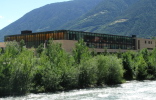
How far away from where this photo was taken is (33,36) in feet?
350

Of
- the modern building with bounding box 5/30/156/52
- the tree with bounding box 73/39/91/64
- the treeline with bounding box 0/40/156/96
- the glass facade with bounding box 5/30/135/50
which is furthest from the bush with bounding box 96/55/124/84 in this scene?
the glass facade with bounding box 5/30/135/50

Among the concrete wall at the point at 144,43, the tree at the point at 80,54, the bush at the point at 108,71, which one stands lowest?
the bush at the point at 108,71

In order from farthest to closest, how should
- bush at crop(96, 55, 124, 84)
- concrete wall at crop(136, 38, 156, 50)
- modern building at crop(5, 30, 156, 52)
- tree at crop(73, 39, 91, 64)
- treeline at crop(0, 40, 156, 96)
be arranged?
concrete wall at crop(136, 38, 156, 50), modern building at crop(5, 30, 156, 52), tree at crop(73, 39, 91, 64), bush at crop(96, 55, 124, 84), treeline at crop(0, 40, 156, 96)

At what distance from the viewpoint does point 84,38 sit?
4053 inches

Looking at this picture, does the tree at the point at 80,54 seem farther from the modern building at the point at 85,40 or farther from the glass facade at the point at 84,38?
the glass facade at the point at 84,38

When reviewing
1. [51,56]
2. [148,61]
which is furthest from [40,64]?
[148,61]

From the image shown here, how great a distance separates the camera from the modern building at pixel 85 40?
9531cm

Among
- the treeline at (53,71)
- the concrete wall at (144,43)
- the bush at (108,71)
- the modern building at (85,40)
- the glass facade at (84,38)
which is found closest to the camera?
the treeline at (53,71)

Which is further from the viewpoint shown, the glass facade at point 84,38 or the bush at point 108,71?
the glass facade at point 84,38

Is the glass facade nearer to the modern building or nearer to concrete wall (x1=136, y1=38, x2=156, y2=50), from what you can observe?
the modern building

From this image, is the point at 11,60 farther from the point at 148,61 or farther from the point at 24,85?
the point at 148,61

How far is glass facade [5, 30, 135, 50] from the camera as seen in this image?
97.0 m

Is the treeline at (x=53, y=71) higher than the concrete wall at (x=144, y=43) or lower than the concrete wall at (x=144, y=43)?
lower

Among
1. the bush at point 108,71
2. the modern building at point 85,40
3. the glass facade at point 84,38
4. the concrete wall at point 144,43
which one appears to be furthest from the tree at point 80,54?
the concrete wall at point 144,43
